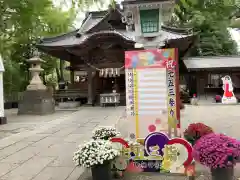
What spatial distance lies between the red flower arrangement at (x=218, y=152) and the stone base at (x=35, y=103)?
10975 millimetres

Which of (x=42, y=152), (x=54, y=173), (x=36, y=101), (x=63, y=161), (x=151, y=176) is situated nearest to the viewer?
(x=151, y=176)

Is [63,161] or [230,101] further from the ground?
[230,101]

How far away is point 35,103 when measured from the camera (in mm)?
12953

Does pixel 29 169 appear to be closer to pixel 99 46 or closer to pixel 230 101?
pixel 99 46

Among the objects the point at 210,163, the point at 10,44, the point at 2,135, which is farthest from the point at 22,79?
the point at 210,163

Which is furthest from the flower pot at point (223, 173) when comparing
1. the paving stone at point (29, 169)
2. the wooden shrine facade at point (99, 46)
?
the wooden shrine facade at point (99, 46)

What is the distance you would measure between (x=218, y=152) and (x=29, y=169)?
3.28 m

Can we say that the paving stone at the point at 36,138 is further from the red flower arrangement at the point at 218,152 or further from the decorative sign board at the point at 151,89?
the red flower arrangement at the point at 218,152

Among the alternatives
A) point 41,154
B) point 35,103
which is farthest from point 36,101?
point 41,154

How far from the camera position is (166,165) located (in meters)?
3.87

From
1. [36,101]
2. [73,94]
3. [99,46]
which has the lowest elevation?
[36,101]

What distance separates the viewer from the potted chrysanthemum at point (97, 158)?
3381mm

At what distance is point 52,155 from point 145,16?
12.0ft

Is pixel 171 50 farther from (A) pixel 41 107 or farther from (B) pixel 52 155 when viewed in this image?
(A) pixel 41 107
